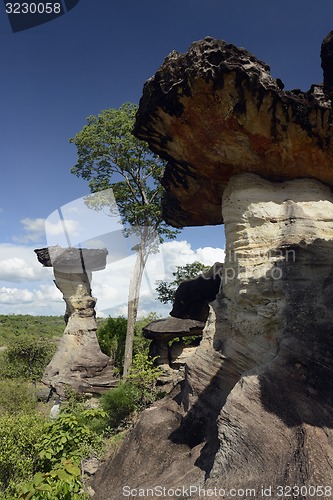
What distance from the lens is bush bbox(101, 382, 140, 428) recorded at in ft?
39.7

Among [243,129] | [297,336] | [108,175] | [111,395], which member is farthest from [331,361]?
[108,175]

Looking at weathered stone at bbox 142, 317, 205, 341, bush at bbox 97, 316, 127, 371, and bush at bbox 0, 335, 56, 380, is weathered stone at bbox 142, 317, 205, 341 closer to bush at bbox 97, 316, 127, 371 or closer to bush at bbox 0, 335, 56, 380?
bush at bbox 97, 316, 127, 371

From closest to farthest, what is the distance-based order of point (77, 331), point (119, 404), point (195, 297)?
point (119, 404)
point (195, 297)
point (77, 331)

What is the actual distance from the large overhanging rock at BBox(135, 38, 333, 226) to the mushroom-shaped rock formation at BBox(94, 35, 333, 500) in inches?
0.8

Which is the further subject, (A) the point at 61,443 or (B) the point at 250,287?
(B) the point at 250,287

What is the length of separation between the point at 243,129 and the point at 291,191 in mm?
1493

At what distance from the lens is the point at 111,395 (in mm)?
12539

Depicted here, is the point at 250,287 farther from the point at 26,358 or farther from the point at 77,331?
the point at 26,358

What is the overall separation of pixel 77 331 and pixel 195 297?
24.2ft

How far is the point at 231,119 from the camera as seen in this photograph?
230 inches

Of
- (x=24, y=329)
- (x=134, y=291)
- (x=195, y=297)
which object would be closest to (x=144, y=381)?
(x=195, y=297)

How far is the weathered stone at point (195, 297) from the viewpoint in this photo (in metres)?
11.9

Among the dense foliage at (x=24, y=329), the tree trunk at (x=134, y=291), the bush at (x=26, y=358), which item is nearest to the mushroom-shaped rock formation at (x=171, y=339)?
the tree trunk at (x=134, y=291)

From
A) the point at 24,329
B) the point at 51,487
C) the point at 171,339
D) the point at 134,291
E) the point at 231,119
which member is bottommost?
the point at 24,329
